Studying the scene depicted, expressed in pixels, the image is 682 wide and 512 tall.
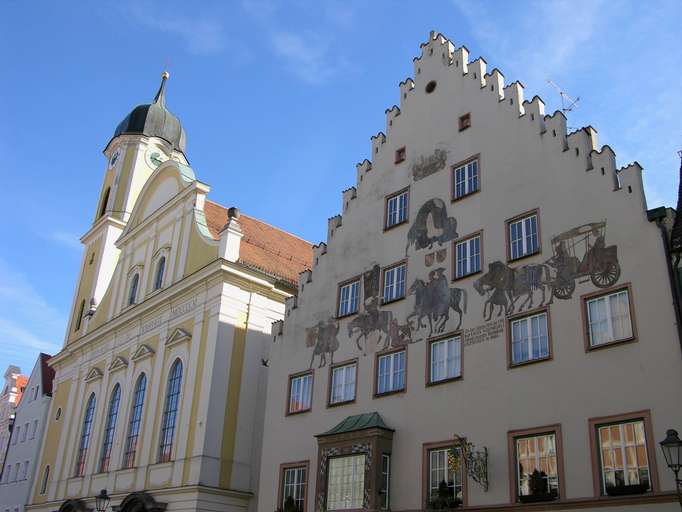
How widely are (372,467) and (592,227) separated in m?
8.21

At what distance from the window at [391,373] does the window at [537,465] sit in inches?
174

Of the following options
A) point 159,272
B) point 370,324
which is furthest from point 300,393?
point 159,272

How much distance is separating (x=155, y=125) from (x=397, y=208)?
105 ft

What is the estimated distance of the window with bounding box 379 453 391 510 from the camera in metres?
19.3

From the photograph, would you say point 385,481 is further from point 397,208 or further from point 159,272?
point 159,272

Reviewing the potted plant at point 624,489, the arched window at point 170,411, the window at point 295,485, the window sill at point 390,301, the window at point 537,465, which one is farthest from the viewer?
the arched window at point 170,411

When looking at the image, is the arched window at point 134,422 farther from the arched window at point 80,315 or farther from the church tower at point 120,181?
the arched window at point 80,315

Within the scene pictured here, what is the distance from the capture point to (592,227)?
17406mm

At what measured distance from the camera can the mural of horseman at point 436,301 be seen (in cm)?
1988

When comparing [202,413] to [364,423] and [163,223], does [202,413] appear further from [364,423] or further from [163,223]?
[163,223]

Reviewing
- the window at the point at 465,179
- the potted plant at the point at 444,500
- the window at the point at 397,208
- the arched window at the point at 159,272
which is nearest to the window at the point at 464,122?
the window at the point at 465,179

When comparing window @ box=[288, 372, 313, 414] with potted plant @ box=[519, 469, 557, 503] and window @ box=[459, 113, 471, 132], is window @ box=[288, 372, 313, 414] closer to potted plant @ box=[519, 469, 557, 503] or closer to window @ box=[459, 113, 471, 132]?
potted plant @ box=[519, 469, 557, 503]

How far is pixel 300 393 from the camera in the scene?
78.6ft

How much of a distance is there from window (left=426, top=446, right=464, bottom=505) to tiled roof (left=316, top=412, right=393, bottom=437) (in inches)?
68.5
